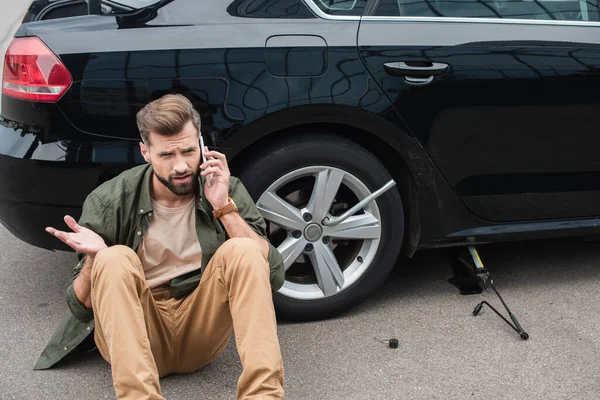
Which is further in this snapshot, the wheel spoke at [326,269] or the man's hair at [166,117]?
the wheel spoke at [326,269]

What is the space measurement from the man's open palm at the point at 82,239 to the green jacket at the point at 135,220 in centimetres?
6

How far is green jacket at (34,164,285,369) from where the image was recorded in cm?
306

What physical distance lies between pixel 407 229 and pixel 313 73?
0.85 m

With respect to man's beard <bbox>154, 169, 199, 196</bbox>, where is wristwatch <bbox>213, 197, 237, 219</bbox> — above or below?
below

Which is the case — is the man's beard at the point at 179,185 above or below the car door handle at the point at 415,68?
below

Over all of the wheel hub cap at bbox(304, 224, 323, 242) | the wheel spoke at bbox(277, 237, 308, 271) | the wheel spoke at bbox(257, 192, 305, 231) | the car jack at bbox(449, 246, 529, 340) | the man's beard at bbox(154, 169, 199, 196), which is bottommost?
the car jack at bbox(449, 246, 529, 340)

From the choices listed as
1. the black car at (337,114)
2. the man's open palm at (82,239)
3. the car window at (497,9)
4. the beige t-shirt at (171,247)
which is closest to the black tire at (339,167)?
the black car at (337,114)

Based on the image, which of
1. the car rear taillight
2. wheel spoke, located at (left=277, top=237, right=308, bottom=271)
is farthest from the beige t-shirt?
the car rear taillight

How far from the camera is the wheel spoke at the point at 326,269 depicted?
146 inches

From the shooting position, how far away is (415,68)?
357cm

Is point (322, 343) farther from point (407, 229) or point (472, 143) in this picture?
point (472, 143)

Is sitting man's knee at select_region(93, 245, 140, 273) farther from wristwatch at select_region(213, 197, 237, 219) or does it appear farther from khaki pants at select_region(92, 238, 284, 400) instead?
wristwatch at select_region(213, 197, 237, 219)

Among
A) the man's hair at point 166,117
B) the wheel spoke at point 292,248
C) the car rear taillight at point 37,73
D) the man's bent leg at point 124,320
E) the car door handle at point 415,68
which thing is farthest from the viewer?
the wheel spoke at point 292,248

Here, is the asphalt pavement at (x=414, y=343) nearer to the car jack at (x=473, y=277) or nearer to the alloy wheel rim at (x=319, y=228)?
the car jack at (x=473, y=277)
